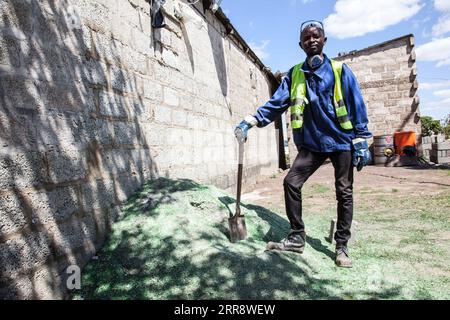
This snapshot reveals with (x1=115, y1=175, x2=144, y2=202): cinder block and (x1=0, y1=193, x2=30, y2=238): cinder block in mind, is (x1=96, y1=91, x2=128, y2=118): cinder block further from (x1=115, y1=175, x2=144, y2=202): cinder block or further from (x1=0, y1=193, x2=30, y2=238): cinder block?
(x1=0, y1=193, x2=30, y2=238): cinder block

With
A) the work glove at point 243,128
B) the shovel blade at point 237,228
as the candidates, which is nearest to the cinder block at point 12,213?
the shovel blade at point 237,228

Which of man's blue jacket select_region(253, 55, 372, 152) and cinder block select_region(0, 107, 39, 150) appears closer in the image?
cinder block select_region(0, 107, 39, 150)

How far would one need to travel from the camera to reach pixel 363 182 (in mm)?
8508

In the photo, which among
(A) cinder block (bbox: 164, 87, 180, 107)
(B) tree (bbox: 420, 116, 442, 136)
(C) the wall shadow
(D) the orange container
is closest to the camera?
(C) the wall shadow

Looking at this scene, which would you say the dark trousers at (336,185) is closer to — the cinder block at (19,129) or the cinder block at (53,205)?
the cinder block at (53,205)

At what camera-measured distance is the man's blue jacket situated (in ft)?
9.91

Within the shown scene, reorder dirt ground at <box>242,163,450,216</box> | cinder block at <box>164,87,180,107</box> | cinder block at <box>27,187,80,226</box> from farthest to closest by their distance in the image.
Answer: dirt ground at <box>242,163,450,216</box>
cinder block at <box>164,87,180,107</box>
cinder block at <box>27,187,80,226</box>

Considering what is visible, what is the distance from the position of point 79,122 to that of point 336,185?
2257 millimetres

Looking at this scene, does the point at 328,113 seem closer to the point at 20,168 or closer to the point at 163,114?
the point at 163,114

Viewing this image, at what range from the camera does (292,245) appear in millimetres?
3074

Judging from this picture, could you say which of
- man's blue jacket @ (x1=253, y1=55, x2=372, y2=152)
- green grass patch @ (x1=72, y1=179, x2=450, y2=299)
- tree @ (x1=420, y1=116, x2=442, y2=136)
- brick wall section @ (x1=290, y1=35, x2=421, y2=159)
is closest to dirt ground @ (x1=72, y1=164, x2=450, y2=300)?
green grass patch @ (x1=72, y1=179, x2=450, y2=299)

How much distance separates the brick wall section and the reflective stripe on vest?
1213 cm
